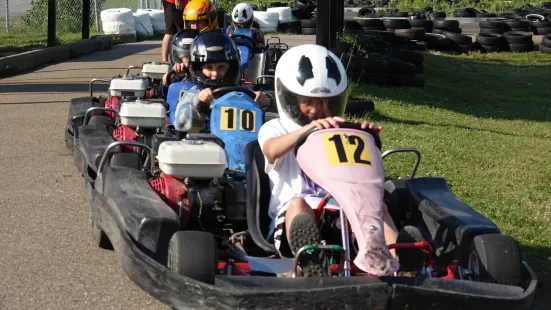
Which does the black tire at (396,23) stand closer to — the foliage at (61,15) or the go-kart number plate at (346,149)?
the foliage at (61,15)

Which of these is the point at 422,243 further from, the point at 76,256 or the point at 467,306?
the point at 76,256

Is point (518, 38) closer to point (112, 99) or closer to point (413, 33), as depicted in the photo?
point (413, 33)

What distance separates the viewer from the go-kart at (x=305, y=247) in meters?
3.60

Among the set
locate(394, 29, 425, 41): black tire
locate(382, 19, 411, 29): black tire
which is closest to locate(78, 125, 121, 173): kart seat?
locate(394, 29, 425, 41): black tire

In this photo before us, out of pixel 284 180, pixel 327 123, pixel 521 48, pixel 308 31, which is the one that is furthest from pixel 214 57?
pixel 308 31

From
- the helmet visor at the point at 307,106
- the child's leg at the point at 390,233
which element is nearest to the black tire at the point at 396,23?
the helmet visor at the point at 307,106

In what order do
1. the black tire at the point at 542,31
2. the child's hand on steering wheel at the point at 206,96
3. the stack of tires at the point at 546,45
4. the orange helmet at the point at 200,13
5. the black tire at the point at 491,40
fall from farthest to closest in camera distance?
the black tire at the point at 542,31 → the black tire at the point at 491,40 → the stack of tires at the point at 546,45 → the orange helmet at the point at 200,13 → the child's hand on steering wheel at the point at 206,96

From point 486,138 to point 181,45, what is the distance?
315cm

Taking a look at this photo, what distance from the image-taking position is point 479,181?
7.09 metres

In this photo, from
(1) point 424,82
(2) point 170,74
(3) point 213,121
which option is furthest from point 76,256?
(1) point 424,82

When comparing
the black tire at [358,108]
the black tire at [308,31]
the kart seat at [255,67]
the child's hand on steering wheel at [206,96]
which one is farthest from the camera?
the black tire at [308,31]

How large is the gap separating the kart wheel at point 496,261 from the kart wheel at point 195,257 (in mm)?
1087

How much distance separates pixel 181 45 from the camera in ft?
27.1

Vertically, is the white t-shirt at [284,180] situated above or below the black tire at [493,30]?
above
